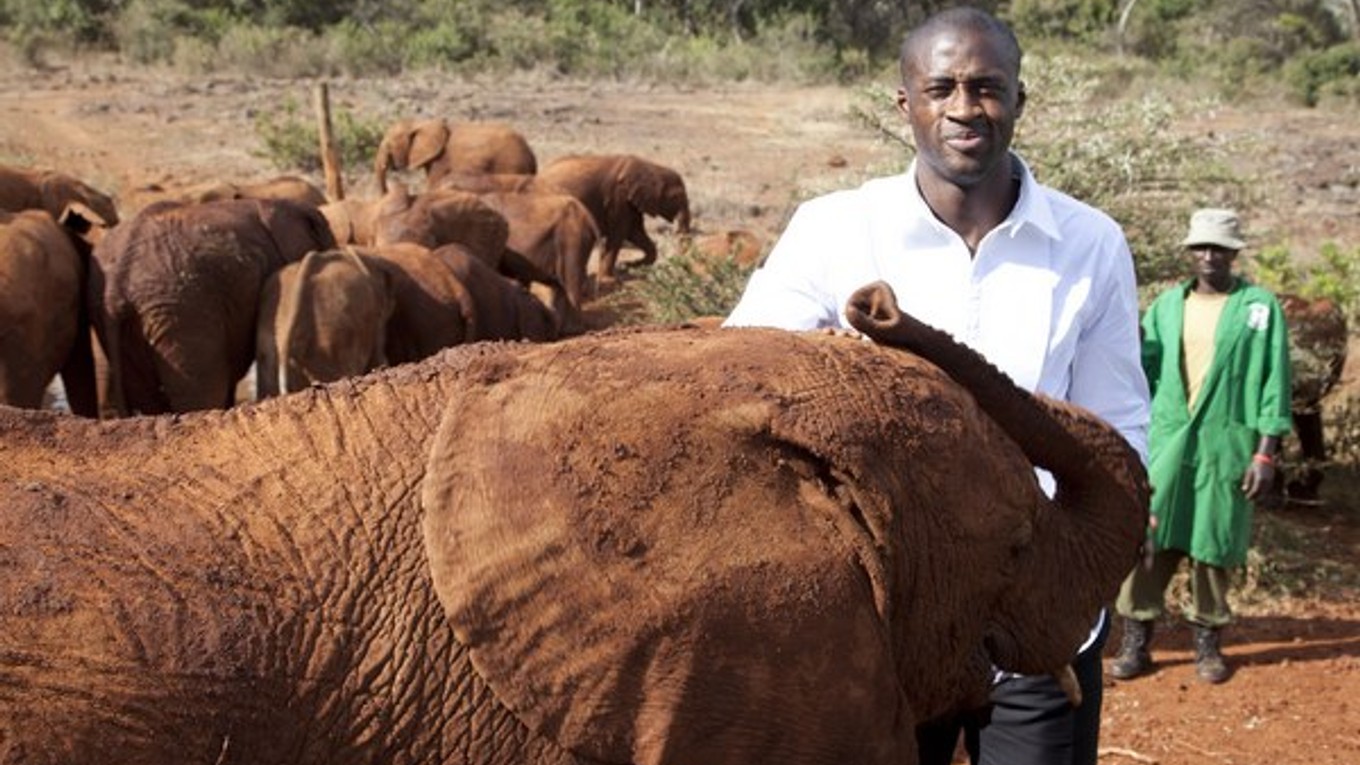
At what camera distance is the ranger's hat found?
6.92 meters

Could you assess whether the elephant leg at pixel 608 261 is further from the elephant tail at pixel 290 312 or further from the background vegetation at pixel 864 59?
the elephant tail at pixel 290 312

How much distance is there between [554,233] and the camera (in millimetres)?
15656

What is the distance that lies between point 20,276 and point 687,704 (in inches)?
287

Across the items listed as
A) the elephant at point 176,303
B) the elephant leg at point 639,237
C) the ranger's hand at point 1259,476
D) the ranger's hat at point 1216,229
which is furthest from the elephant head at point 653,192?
the ranger's hand at point 1259,476

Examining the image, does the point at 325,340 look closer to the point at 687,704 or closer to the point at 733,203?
the point at 687,704

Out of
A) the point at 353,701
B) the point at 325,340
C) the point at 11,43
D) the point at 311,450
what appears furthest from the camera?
the point at 11,43

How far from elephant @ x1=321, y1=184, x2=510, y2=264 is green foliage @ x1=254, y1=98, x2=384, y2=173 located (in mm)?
7945

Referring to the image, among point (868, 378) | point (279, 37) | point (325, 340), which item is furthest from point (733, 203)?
point (868, 378)

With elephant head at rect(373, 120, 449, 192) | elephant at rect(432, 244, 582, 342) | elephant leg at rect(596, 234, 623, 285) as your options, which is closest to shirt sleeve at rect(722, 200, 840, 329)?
elephant at rect(432, 244, 582, 342)

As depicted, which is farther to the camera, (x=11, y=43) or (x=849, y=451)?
(x=11, y=43)

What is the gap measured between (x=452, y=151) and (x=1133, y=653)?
46.3 feet

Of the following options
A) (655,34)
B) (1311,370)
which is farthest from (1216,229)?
(655,34)

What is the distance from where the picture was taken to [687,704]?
204 centimetres

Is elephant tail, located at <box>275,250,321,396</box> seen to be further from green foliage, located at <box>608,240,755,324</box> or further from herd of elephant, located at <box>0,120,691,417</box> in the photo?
green foliage, located at <box>608,240,755,324</box>
